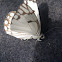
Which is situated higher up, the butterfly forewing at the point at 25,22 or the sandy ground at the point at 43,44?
the butterfly forewing at the point at 25,22

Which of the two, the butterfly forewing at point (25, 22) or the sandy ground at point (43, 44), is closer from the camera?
the butterfly forewing at point (25, 22)

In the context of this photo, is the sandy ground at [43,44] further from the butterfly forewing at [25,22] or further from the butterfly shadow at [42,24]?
the butterfly forewing at [25,22]

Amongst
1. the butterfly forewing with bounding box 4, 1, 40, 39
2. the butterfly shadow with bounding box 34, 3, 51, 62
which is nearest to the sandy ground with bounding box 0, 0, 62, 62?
the butterfly shadow with bounding box 34, 3, 51, 62

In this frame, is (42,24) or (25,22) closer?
(25,22)

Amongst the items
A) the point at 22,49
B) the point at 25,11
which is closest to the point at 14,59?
the point at 22,49

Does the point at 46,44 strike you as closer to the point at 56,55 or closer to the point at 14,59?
the point at 56,55

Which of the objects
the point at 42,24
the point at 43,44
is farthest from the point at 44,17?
the point at 43,44

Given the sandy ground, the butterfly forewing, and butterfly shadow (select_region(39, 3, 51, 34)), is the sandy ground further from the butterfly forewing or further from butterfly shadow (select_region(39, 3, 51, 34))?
the butterfly forewing

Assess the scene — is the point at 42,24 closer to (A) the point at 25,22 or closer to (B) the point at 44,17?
→ (B) the point at 44,17

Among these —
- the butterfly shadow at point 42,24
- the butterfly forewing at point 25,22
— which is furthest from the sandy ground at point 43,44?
the butterfly forewing at point 25,22
